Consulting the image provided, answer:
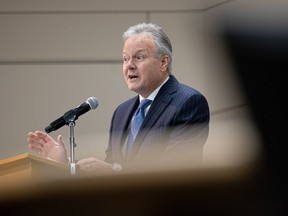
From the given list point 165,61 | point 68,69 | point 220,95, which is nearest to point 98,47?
point 68,69

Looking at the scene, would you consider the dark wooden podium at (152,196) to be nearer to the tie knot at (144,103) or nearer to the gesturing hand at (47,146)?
the gesturing hand at (47,146)

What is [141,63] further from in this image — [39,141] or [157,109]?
[39,141]

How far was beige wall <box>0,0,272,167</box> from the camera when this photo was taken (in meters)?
5.24

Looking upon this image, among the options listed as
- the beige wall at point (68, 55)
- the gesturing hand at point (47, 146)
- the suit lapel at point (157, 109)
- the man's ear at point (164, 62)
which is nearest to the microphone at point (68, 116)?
the gesturing hand at point (47, 146)

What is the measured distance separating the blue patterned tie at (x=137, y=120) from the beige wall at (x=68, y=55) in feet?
7.38

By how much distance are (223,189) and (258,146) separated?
47 mm

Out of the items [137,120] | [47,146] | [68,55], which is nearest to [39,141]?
[47,146]

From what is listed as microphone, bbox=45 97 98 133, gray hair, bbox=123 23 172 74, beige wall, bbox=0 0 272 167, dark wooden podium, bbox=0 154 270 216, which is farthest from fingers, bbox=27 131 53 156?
beige wall, bbox=0 0 272 167

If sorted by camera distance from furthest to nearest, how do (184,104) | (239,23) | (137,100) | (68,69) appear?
1. (68,69)
2. (137,100)
3. (184,104)
4. (239,23)

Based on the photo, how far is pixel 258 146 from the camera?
62cm

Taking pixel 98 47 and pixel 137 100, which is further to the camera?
pixel 98 47

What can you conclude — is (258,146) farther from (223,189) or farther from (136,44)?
(136,44)

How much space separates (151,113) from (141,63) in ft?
1.02

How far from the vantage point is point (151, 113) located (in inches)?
112
